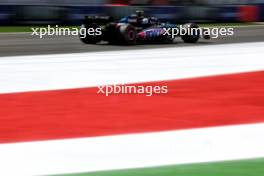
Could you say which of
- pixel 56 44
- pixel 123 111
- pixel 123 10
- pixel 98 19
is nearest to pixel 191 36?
pixel 98 19

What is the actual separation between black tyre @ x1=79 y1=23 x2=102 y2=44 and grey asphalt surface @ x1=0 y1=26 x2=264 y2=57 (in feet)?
0.57

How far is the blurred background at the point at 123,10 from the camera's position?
2480 centimetres

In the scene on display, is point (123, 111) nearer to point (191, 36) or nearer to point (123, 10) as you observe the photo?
point (191, 36)

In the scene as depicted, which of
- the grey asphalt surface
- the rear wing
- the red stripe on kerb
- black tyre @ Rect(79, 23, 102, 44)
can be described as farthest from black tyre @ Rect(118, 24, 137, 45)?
the red stripe on kerb

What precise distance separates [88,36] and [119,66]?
A: 4975 mm

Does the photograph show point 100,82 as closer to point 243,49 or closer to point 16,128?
point 16,128

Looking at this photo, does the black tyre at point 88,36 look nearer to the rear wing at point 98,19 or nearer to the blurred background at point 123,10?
the rear wing at point 98,19

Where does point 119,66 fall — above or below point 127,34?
below

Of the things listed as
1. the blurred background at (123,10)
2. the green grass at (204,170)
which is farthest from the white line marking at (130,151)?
the blurred background at (123,10)

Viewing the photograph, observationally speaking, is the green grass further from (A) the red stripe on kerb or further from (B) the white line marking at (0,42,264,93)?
(B) the white line marking at (0,42,264,93)

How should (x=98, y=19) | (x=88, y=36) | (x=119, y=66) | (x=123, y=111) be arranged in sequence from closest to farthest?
(x=123, y=111) < (x=119, y=66) < (x=98, y=19) < (x=88, y=36)

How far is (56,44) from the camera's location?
59.3 feet

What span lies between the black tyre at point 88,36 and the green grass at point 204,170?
12.4 meters

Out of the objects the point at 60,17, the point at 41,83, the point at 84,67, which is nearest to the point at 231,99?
the point at 41,83
